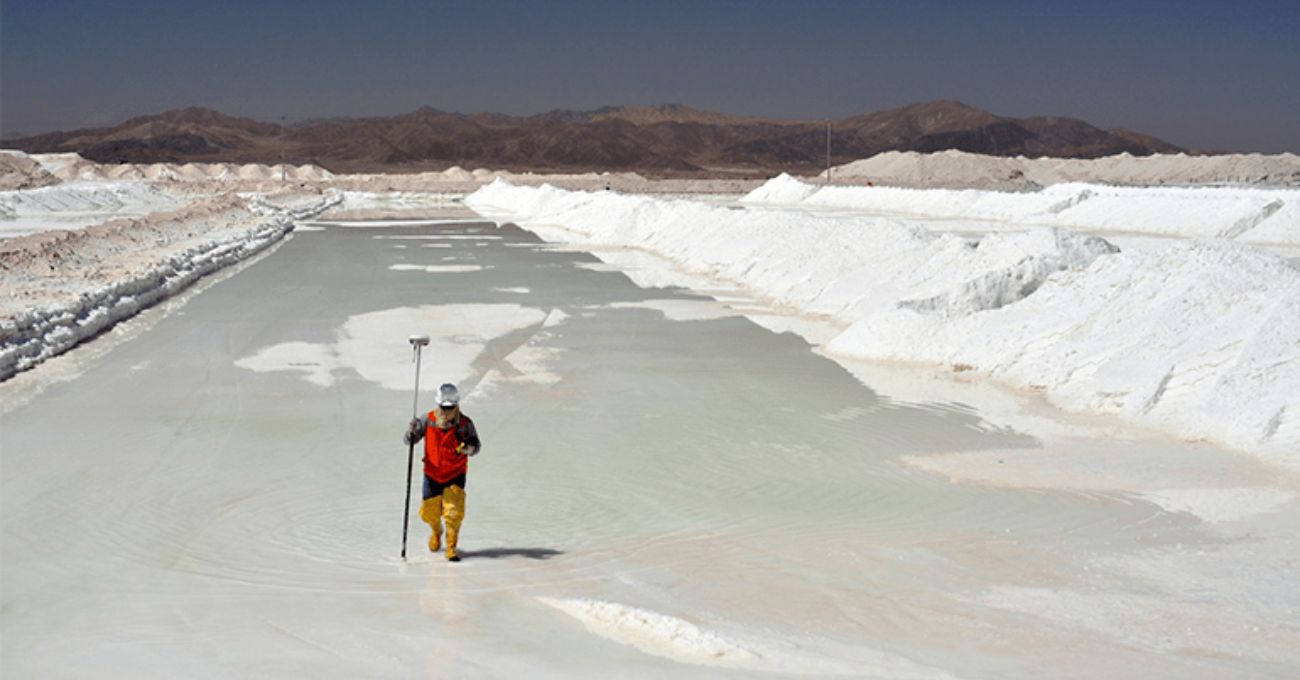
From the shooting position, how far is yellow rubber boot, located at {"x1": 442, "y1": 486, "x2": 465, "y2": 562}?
6.20 m

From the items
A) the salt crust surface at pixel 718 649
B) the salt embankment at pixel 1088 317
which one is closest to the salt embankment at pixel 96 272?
the salt embankment at pixel 1088 317

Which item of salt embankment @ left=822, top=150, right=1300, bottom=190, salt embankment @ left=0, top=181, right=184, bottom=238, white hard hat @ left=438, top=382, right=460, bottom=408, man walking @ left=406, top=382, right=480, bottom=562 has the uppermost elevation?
salt embankment @ left=822, top=150, right=1300, bottom=190

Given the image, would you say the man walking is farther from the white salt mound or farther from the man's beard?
the white salt mound

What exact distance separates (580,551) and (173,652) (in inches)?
79.7

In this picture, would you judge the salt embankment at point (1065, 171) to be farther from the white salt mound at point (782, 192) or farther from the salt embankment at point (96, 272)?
the salt embankment at point (96, 272)

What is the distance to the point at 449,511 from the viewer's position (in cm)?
621

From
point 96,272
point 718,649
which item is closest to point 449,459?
point 718,649

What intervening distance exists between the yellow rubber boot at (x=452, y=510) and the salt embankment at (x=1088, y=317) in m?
5.33

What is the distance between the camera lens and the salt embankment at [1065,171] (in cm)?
6844

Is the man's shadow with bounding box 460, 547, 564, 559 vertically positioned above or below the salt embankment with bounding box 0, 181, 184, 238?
above

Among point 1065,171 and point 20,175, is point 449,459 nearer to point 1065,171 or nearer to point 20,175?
point 20,175

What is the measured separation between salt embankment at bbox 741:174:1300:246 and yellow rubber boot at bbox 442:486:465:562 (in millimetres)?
27295

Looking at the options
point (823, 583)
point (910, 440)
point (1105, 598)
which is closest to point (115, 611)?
point (823, 583)

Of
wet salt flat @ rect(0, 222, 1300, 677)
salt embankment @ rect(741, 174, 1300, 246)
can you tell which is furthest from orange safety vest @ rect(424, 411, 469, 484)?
salt embankment @ rect(741, 174, 1300, 246)
